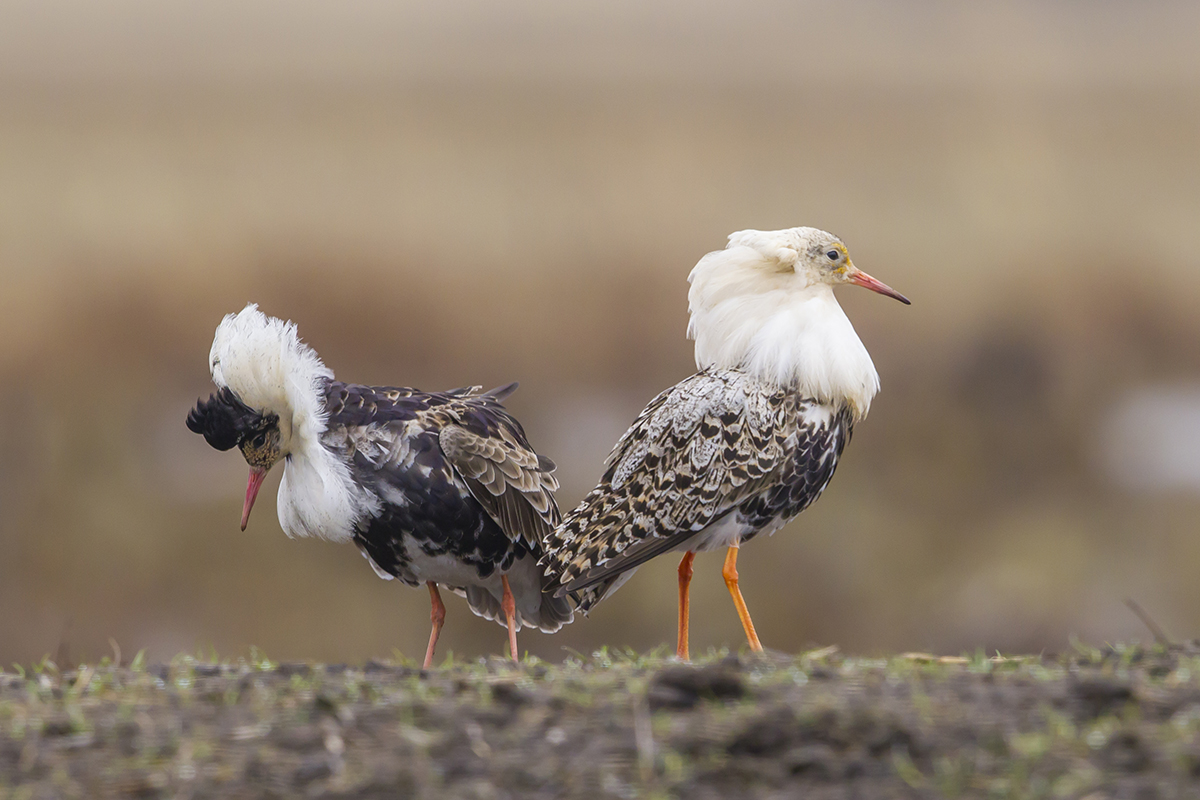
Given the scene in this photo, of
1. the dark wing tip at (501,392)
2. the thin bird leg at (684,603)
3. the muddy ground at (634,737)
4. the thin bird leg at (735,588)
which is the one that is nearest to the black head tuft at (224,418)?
the dark wing tip at (501,392)

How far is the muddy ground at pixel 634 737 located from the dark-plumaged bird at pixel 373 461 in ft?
10.1

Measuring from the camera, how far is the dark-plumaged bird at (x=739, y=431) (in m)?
8.30

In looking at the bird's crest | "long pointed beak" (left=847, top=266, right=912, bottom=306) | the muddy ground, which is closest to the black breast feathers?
the bird's crest

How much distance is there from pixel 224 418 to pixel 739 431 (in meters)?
3.05

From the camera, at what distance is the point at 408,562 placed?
30.7 feet

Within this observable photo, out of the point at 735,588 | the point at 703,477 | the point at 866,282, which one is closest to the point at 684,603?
the point at 735,588

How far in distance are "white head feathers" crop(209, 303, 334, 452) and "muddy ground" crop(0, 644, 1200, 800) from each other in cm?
327

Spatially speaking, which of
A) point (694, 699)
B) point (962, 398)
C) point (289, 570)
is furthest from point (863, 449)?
point (694, 699)

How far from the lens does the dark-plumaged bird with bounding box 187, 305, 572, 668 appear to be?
355 inches

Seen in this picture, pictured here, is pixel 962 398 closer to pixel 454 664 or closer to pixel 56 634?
pixel 56 634

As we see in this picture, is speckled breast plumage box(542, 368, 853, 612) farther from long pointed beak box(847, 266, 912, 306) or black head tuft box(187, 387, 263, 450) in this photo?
black head tuft box(187, 387, 263, 450)

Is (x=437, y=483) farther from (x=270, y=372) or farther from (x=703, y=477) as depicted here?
(x=703, y=477)

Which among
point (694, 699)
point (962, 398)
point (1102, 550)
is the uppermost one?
point (962, 398)

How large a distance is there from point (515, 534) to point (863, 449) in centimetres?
986
